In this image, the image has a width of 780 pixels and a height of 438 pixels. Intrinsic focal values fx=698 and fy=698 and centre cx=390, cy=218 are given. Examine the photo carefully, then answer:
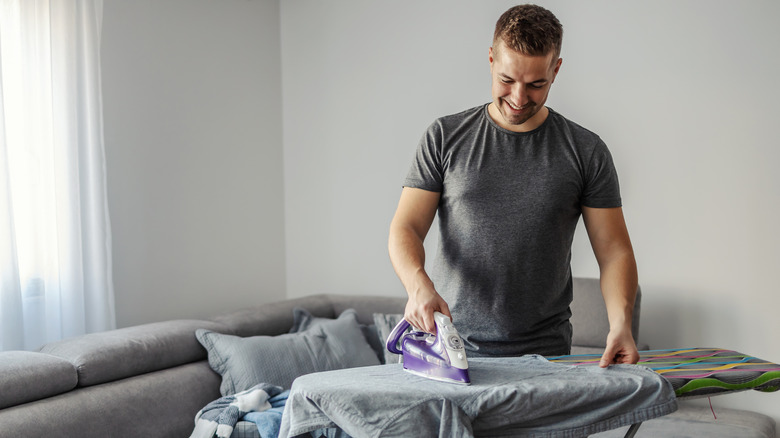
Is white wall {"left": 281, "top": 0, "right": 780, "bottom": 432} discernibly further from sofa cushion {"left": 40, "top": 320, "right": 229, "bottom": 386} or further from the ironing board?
the ironing board

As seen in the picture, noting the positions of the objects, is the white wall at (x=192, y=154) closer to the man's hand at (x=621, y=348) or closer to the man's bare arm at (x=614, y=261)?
the man's bare arm at (x=614, y=261)

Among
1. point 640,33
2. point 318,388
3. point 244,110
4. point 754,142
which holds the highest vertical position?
point 640,33

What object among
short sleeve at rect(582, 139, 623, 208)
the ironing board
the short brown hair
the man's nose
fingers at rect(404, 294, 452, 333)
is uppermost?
the short brown hair

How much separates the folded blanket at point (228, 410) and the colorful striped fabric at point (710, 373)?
1197mm

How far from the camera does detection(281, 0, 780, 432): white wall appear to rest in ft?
8.73

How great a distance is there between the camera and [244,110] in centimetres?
353

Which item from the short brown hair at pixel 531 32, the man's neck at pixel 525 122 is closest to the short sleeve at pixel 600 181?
the man's neck at pixel 525 122

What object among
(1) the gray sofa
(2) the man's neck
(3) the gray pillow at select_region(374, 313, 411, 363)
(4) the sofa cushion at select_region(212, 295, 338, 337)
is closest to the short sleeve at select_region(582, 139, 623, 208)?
(2) the man's neck

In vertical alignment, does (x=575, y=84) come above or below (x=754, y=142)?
above

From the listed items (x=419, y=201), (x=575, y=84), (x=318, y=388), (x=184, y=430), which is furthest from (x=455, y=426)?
(x=575, y=84)

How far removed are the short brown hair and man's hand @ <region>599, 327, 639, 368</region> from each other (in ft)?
1.90

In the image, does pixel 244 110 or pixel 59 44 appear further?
pixel 244 110

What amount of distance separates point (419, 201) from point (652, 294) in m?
1.69

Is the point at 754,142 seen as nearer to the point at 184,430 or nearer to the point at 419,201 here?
the point at 419,201
